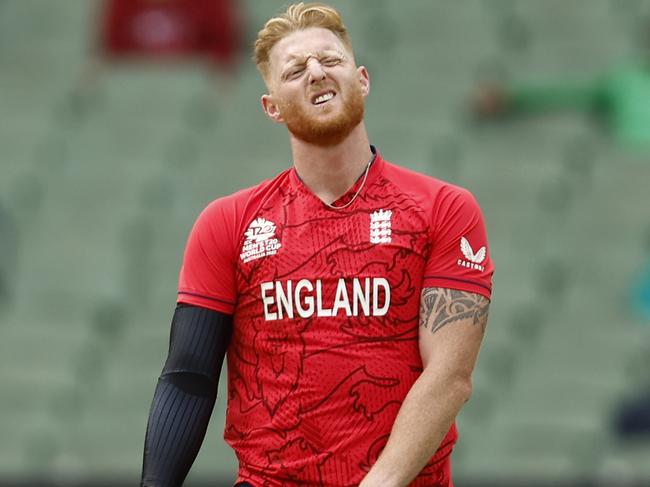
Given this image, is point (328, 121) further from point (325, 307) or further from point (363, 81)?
point (325, 307)

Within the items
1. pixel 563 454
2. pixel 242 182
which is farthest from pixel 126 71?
pixel 563 454

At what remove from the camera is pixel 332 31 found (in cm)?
426

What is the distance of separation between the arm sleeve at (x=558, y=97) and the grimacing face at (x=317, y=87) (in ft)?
26.4

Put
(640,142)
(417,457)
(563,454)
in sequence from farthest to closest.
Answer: (640,142)
(563,454)
(417,457)

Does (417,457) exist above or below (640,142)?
below

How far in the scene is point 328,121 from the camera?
4137 millimetres

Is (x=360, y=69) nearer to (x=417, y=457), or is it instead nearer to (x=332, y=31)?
(x=332, y=31)

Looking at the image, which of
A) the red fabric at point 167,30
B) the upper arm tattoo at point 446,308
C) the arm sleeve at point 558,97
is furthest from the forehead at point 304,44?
the red fabric at point 167,30

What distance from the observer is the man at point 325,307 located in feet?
13.3

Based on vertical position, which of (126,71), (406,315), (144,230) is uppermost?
(126,71)

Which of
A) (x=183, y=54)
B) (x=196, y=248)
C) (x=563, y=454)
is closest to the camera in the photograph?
(x=196, y=248)

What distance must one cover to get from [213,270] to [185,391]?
331 millimetres

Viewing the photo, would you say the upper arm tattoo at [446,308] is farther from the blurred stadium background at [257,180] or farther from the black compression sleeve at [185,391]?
the blurred stadium background at [257,180]

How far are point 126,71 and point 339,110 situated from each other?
9308mm
